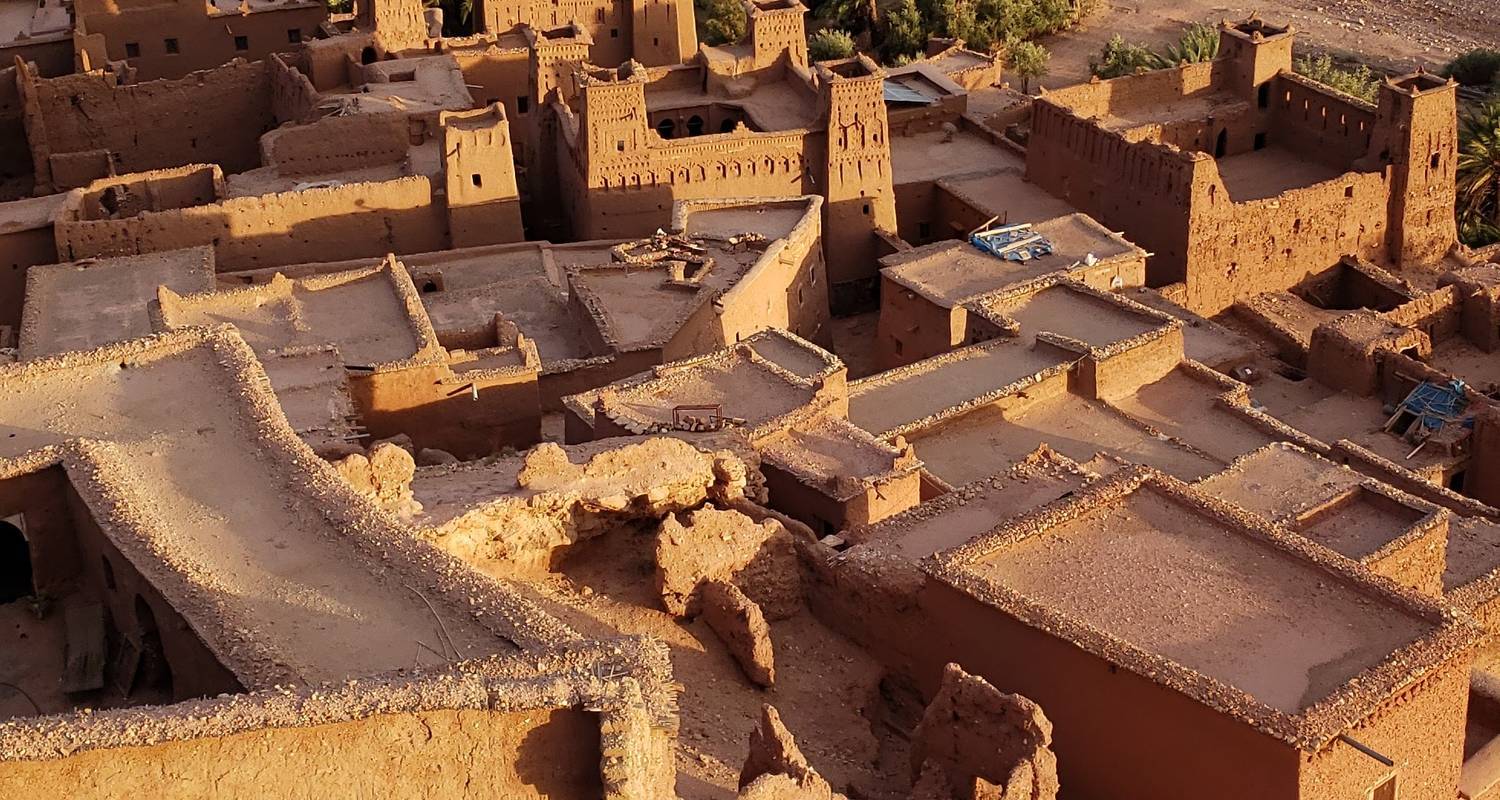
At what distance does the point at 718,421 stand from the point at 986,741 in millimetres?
7163

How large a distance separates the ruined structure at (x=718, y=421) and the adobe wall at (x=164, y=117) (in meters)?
0.09

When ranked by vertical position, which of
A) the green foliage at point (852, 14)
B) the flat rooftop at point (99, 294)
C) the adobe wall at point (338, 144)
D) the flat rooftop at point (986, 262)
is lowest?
the flat rooftop at point (986, 262)

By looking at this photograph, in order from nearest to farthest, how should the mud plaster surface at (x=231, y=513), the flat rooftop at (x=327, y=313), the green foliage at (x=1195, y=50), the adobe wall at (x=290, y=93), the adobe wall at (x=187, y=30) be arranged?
1. the mud plaster surface at (x=231, y=513)
2. the flat rooftop at (x=327, y=313)
3. the adobe wall at (x=290, y=93)
4. the adobe wall at (x=187, y=30)
5. the green foliage at (x=1195, y=50)

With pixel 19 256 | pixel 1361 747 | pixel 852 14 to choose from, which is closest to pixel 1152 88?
pixel 852 14

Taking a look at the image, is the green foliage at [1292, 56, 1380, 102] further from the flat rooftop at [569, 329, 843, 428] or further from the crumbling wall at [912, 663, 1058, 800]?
the crumbling wall at [912, 663, 1058, 800]

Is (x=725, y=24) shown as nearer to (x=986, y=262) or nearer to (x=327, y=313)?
(x=986, y=262)

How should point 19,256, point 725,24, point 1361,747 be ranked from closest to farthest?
point 1361,747
point 19,256
point 725,24

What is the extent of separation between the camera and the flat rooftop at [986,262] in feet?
101

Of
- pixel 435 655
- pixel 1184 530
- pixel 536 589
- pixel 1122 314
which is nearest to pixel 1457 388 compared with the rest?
pixel 1122 314

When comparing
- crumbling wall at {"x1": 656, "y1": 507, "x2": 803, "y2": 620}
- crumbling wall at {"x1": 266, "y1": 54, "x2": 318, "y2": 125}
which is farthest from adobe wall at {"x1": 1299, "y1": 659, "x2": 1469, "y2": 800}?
crumbling wall at {"x1": 266, "y1": 54, "x2": 318, "y2": 125}

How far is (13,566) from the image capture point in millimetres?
19672

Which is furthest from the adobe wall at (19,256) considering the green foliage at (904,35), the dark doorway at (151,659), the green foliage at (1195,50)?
the green foliage at (904,35)

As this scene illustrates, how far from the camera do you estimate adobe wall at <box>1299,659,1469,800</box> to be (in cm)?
1659

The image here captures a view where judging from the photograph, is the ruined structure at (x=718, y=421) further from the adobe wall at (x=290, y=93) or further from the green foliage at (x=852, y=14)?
the green foliage at (x=852, y=14)
